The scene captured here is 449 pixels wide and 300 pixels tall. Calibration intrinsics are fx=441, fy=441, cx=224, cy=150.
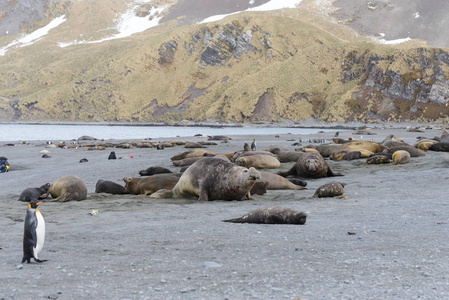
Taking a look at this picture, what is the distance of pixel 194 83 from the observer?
11431cm

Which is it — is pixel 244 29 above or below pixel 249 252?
above

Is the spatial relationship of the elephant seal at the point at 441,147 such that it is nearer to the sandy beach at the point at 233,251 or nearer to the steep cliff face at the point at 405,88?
the sandy beach at the point at 233,251

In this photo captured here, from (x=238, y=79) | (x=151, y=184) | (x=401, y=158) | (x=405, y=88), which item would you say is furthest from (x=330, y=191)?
(x=238, y=79)

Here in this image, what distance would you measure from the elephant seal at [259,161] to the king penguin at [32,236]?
864cm

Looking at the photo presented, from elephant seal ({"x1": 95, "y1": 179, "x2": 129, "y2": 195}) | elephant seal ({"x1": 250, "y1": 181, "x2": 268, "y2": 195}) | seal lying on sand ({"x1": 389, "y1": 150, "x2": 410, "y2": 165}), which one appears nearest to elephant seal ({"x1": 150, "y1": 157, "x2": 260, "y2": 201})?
elephant seal ({"x1": 250, "y1": 181, "x2": 268, "y2": 195})

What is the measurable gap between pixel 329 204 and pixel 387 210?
3.41 feet

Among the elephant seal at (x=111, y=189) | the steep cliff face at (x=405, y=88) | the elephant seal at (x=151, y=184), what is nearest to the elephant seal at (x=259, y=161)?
the elephant seal at (x=151, y=184)

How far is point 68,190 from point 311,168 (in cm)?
593

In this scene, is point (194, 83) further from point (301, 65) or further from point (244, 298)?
point (244, 298)

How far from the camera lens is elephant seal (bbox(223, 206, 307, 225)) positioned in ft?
19.3

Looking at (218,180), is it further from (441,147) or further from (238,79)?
(238,79)

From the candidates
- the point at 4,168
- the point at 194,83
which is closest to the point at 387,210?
the point at 4,168

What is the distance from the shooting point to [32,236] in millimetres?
4355

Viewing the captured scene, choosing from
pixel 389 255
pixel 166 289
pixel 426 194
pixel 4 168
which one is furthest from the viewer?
pixel 4 168
